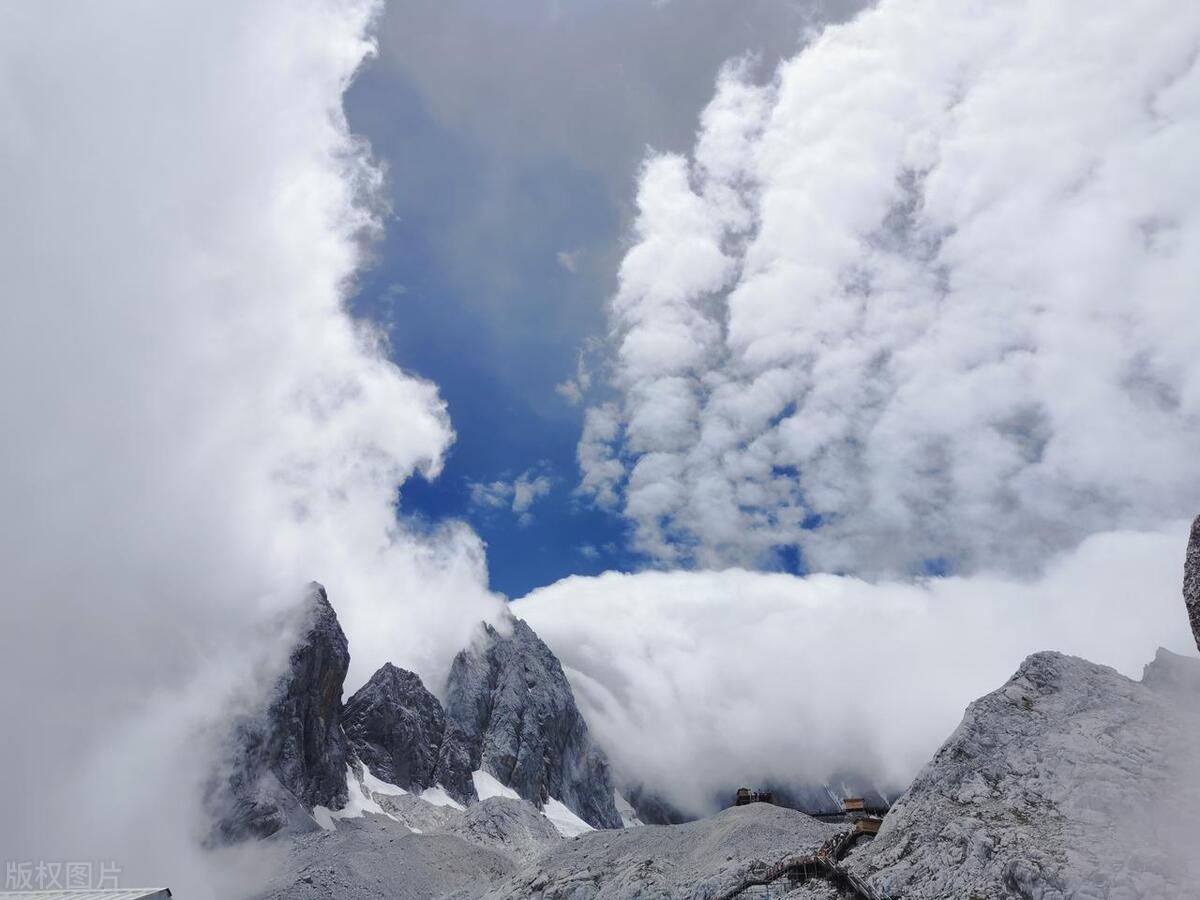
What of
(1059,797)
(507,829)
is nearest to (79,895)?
(1059,797)

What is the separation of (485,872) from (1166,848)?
360 ft

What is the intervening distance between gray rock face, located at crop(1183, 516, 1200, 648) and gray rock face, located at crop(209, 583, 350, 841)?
503ft

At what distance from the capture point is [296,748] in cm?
16438

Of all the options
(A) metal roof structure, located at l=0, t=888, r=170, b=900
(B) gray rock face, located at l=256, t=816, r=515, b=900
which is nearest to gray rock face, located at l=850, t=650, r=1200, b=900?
(A) metal roof structure, located at l=0, t=888, r=170, b=900

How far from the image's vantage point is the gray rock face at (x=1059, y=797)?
40.6 m

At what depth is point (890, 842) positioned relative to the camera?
51312mm

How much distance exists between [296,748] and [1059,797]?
15550 centimetres

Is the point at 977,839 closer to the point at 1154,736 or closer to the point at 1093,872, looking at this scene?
the point at 1093,872

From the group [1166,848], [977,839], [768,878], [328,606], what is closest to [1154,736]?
[1166,848]

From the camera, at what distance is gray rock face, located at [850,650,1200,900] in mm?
40594

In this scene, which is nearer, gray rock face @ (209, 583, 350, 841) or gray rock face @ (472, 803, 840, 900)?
gray rock face @ (472, 803, 840, 900)

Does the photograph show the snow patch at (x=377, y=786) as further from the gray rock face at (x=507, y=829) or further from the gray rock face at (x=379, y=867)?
the gray rock face at (x=379, y=867)

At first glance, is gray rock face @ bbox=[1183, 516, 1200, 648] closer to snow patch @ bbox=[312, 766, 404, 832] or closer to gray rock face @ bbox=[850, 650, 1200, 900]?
gray rock face @ bbox=[850, 650, 1200, 900]

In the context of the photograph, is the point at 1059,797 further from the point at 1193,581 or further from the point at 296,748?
the point at 296,748
